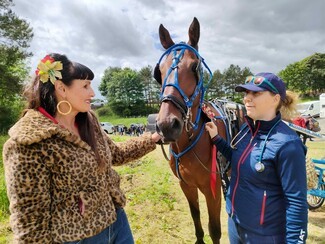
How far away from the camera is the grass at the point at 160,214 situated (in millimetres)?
4199

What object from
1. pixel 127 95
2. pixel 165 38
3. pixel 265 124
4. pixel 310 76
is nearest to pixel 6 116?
pixel 165 38

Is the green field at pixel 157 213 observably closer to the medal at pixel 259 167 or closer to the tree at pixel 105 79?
the medal at pixel 259 167

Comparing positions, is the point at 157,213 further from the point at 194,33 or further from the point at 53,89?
the point at 53,89

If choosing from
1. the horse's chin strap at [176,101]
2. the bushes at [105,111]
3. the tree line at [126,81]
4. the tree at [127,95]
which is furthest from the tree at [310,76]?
the horse's chin strap at [176,101]

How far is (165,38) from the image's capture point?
2920mm

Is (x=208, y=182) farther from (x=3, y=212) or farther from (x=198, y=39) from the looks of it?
(x=3, y=212)

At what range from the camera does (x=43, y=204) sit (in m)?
1.58

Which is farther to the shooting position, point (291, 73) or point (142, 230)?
point (291, 73)

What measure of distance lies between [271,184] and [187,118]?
98 cm

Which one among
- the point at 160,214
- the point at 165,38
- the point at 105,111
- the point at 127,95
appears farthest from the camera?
the point at 127,95

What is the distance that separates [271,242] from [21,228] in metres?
1.71

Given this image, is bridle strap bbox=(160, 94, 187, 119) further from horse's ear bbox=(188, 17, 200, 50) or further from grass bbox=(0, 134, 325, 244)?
grass bbox=(0, 134, 325, 244)

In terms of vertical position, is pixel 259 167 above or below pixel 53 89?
below

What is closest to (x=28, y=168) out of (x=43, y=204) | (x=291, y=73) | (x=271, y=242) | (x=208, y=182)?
(x=43, y=204)
